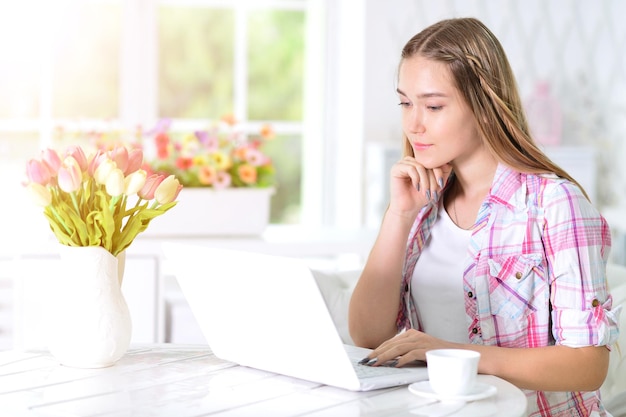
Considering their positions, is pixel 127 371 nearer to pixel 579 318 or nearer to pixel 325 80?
pixel 579 318

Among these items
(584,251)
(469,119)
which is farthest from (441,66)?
(584,251)

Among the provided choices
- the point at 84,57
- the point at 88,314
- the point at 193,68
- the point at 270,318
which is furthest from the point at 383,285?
the point at 193,68

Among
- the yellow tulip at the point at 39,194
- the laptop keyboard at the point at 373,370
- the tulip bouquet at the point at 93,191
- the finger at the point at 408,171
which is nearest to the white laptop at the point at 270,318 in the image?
the laptop keyboard at the point at 373,370

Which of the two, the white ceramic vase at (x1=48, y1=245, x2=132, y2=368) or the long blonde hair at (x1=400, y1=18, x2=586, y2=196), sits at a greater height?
the long blonde hair at (x1=400, y1=18, x2=586, y2=196)

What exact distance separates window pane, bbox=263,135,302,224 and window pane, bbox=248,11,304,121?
0.54ft

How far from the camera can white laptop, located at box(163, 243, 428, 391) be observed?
1.47 metres

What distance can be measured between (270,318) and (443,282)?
551 mm

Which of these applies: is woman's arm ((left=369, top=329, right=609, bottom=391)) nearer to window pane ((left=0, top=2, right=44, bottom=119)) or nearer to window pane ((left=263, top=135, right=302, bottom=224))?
window pane ((left=0, top=2, right=44, bottom=119))

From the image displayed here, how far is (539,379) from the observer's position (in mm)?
1695

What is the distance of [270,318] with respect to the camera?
5.17ft

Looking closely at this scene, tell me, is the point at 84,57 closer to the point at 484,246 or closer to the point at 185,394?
the point at 484,246

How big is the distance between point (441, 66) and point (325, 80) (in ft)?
9.78

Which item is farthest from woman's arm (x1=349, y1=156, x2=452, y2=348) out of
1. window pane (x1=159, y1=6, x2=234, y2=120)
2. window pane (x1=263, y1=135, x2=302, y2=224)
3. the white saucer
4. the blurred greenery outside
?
window pane (x1=263, y1=135, x2=302, y2=224)

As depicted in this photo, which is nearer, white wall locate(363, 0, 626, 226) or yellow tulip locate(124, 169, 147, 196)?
yellow tulip locate(124, 169, 147, 196)
